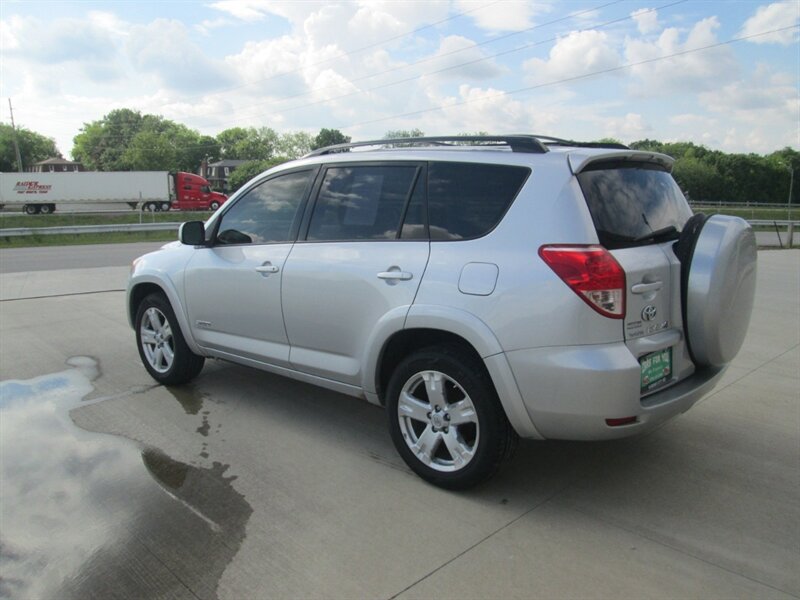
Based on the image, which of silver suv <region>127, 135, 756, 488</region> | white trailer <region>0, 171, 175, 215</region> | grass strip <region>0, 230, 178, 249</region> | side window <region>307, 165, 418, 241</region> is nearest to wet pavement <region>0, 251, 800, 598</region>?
silver suv <region>127, 135, 756, 488</region>

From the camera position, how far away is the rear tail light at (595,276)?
278 cm

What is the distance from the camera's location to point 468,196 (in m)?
3.27

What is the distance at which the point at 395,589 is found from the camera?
2.50m

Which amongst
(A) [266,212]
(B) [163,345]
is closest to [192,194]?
(B) [163,345]

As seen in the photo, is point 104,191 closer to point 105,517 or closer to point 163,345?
point 163,345

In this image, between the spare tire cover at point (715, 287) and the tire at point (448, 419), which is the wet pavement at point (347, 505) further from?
the spare tire cover at point (715, 287)

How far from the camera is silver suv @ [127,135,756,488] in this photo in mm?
2826

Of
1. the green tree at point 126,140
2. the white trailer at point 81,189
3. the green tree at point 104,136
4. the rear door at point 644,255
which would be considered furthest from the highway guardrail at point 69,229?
the green tree at point 104,136

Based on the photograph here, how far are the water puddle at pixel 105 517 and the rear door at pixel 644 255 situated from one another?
213cm

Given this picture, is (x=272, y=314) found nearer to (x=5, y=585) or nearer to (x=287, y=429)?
(x=287, y=429)

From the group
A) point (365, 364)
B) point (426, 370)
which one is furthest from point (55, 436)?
point (426, 370)

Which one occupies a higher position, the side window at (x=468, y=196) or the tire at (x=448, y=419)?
the side window at (x=468, y=196)

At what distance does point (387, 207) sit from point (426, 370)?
3.28 ft

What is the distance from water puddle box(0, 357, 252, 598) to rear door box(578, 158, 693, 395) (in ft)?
6.99
